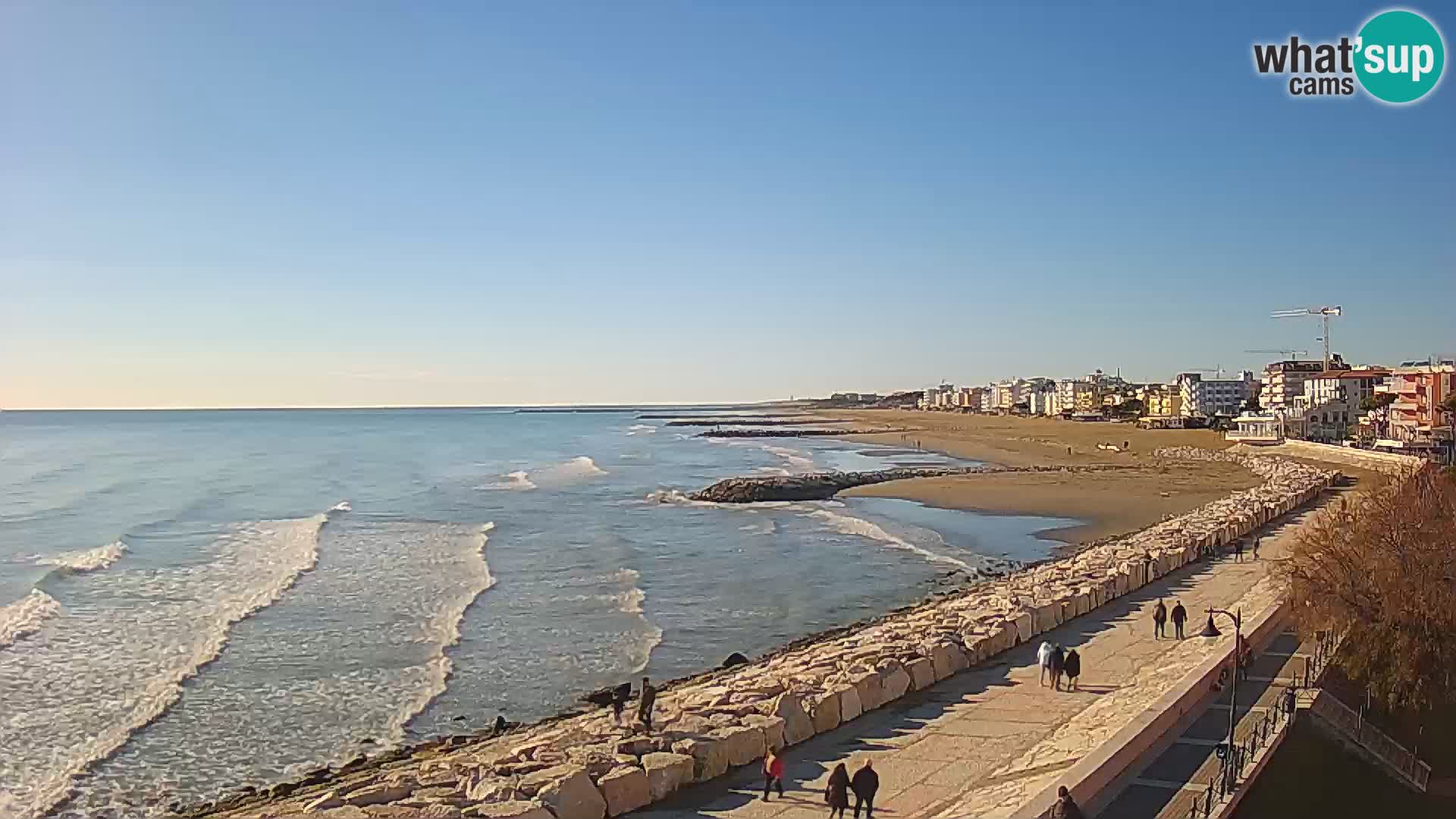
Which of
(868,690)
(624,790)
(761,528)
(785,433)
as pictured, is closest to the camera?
(624,790)

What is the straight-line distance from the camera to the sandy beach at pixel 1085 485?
42.6m

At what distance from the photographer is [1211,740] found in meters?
12.9

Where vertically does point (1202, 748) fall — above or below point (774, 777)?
above

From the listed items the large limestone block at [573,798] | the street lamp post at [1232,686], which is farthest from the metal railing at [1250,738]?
the large limestone block at [573,798]

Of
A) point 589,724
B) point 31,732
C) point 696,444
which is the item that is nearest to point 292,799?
point 589,724

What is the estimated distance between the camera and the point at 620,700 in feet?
51.9

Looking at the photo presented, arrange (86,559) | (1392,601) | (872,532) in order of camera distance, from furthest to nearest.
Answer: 1. (872,532)
2. (86,559)
3. (1392,601)

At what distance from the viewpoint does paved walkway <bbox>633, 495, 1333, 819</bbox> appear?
11.7m

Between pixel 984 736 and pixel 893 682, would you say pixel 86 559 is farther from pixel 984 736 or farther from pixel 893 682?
pixel 984 736

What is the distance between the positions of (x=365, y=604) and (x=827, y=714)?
15.8 m

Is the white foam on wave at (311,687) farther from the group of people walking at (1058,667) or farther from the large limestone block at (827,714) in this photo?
the group of people walking at (1058,667)

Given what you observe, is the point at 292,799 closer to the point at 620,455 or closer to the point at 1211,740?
the point at 1211,740

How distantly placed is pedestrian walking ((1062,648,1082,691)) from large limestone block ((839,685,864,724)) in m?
3.29

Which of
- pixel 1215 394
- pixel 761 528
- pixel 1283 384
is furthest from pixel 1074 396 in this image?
pixel 761 528
